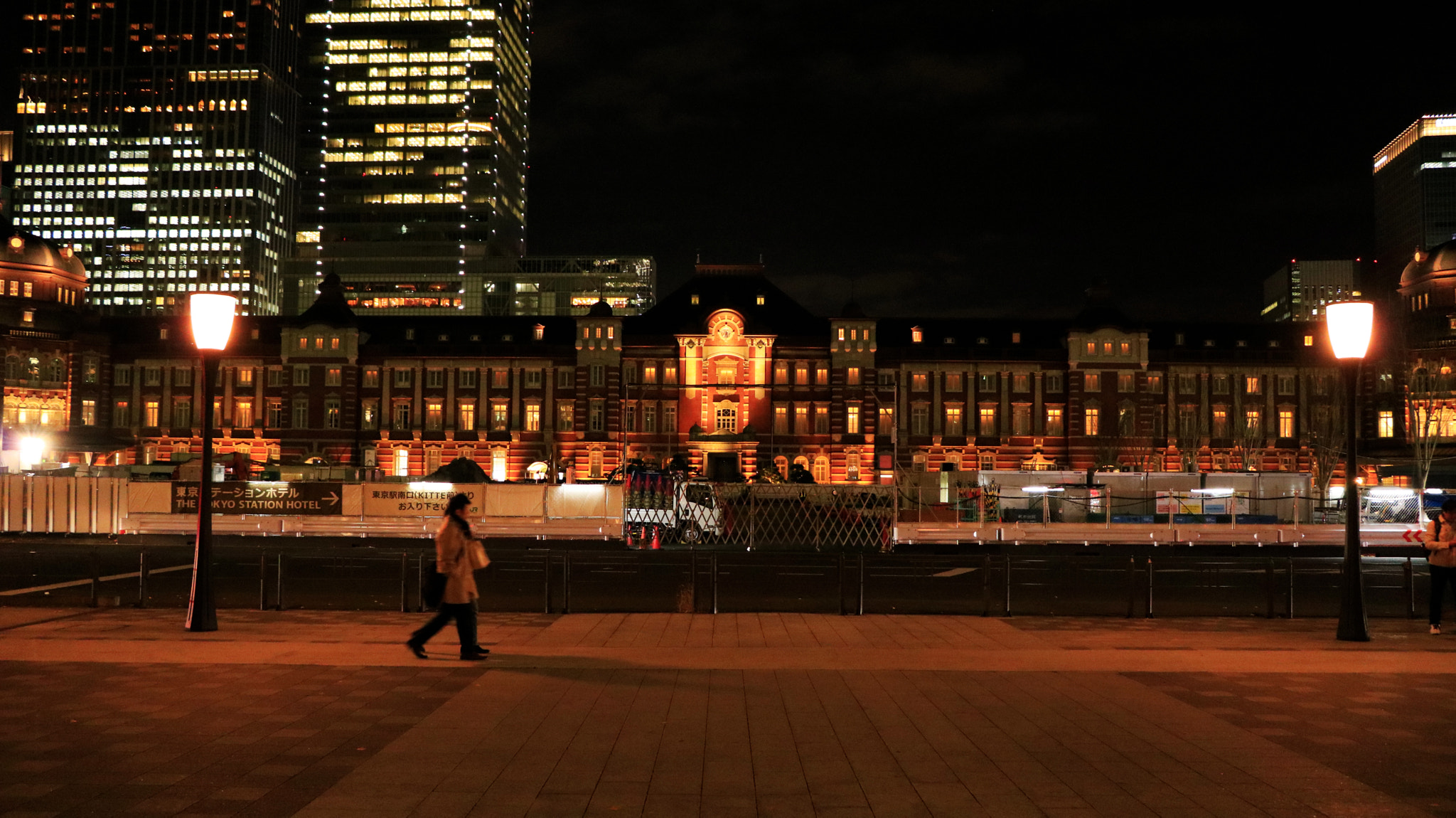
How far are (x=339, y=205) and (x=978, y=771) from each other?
16948cm

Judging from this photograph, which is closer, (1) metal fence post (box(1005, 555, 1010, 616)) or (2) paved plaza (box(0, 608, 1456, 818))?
(2) paved plaza (box(0, 608, 1456, 818))

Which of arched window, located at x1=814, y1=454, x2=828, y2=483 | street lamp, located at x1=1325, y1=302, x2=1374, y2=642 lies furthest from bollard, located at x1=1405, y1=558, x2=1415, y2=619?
arched window, located at x1=814, y1=454, x2=828, y2=483

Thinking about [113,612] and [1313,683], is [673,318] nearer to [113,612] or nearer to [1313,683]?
[113,612]

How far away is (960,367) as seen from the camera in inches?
3086

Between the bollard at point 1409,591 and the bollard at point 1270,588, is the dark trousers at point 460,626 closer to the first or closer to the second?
the bollard at point 1270,588

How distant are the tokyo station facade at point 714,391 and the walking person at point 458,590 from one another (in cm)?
6238

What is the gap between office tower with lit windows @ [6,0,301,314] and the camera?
550ft

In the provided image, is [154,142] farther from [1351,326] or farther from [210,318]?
A: [1351,326]

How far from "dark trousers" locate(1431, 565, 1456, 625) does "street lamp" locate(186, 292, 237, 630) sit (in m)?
15.3

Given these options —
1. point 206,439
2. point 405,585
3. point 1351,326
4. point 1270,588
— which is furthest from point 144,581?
point 1351,326

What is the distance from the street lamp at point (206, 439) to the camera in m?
14.0

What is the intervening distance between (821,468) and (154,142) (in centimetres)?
13507

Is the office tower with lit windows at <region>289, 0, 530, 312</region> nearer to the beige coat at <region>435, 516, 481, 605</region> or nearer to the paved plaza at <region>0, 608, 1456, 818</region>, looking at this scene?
the beige coat at <region>435, 516, 481, 605</region>

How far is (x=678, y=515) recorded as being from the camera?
37000 mm
